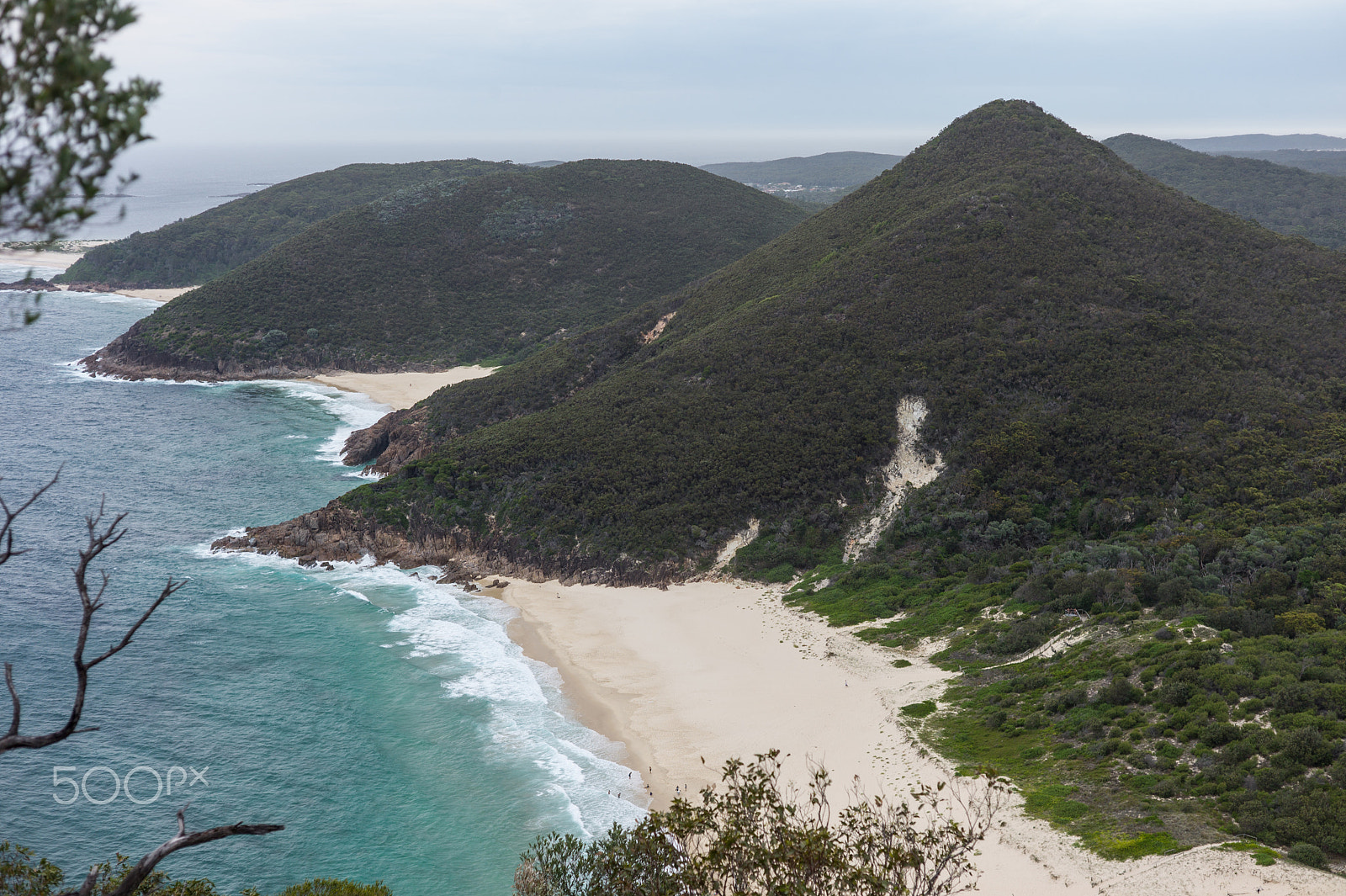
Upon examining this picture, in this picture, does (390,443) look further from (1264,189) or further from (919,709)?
(1264,189)

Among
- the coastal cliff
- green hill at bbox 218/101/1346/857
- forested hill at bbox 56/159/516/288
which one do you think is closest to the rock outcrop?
green hill at bbox 218/101/1346/857

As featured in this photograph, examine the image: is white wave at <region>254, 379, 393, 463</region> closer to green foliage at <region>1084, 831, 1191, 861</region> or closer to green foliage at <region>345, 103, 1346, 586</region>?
green foliage at <region>345, 103, 1346, 586</region>

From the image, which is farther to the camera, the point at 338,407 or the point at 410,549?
the point at 338,407

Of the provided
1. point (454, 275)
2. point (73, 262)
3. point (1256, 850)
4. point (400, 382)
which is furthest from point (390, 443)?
point (73, 262)

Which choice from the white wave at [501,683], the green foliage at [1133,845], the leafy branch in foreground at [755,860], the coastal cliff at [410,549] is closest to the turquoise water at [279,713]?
the white wave at [501,683]

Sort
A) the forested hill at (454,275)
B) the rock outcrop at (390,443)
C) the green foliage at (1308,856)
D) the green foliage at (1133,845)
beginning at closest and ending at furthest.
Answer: the green foliage at (1308,856) < the green foliage at (1133,845) < the rock outcrop at (390,443) < the forested hill at (454,275)

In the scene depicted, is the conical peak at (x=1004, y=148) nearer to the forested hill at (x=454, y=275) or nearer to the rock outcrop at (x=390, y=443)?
the forested hill at (x=454, y=275)

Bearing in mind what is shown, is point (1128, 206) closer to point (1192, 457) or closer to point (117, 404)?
point (1192, 457)
